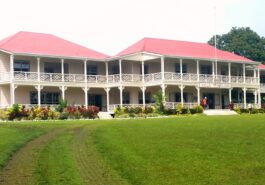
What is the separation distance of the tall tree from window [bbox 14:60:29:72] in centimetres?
4204

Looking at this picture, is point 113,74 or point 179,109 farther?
point 113,74

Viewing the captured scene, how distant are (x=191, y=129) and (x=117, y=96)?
3198 cm

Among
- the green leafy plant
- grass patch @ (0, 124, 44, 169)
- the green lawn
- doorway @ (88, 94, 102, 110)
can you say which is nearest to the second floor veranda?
doorway @ (88, 94, 102, 110)

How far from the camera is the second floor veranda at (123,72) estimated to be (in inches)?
1866

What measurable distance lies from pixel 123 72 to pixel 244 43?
35100mm

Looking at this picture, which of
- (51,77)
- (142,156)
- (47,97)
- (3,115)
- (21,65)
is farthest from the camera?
(47,97)

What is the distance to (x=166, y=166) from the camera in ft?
46.9

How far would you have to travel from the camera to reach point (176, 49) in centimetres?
5356

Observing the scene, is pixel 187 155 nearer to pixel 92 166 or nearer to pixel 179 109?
pixel 92 166

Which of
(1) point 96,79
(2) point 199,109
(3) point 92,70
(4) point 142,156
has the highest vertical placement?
(3) point 92,70

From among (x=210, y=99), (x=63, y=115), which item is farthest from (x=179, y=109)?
(x=210, y=99)

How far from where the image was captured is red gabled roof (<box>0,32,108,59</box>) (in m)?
46.8

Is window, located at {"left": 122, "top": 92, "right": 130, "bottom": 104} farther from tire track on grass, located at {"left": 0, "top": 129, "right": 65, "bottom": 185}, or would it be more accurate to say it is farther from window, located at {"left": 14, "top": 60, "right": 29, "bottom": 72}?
tire track on grass, located at {"left": 0, "top": 129, "right": 65, "bottom": 185}

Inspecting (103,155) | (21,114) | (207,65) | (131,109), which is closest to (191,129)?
(103,155)
